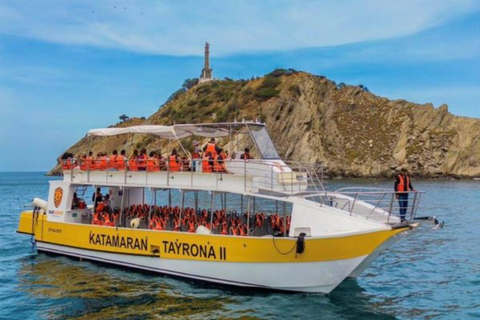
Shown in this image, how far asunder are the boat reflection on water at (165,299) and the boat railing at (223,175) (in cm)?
312

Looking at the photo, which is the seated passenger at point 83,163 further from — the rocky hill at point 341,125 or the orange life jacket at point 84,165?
the rocky hill at point 341,125

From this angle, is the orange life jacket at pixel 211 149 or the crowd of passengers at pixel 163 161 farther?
the orange life jacket at pixel 211 149

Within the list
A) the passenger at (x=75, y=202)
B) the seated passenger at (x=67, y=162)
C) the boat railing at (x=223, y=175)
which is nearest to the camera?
the boat railing at (x=223, y=175)

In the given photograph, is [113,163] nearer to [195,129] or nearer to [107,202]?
[107,202]

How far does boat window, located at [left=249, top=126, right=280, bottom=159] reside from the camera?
602 inches

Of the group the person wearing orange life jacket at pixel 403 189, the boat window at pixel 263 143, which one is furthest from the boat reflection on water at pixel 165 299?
the boat window at pixel 263 143

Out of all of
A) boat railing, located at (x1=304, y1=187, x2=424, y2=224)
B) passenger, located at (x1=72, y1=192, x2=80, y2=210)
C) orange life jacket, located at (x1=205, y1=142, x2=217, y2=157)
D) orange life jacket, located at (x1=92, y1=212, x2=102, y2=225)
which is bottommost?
orange life jacket, located at (x1=92, y1=212, x2=102, y2=225)

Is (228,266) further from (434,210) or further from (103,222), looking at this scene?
(434,210)

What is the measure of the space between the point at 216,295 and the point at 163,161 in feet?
16.7

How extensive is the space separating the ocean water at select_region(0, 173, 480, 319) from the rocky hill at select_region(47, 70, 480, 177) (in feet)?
229

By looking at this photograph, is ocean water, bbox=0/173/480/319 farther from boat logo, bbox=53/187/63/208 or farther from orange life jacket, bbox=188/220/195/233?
boat logo, bbox=53/187/63/208

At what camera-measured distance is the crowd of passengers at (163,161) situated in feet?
49.3

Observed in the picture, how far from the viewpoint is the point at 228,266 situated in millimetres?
13648

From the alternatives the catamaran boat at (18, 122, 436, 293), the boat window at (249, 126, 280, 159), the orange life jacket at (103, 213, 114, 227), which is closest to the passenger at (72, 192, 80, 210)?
the catamaran boat at (18, 122, 436, 293)
